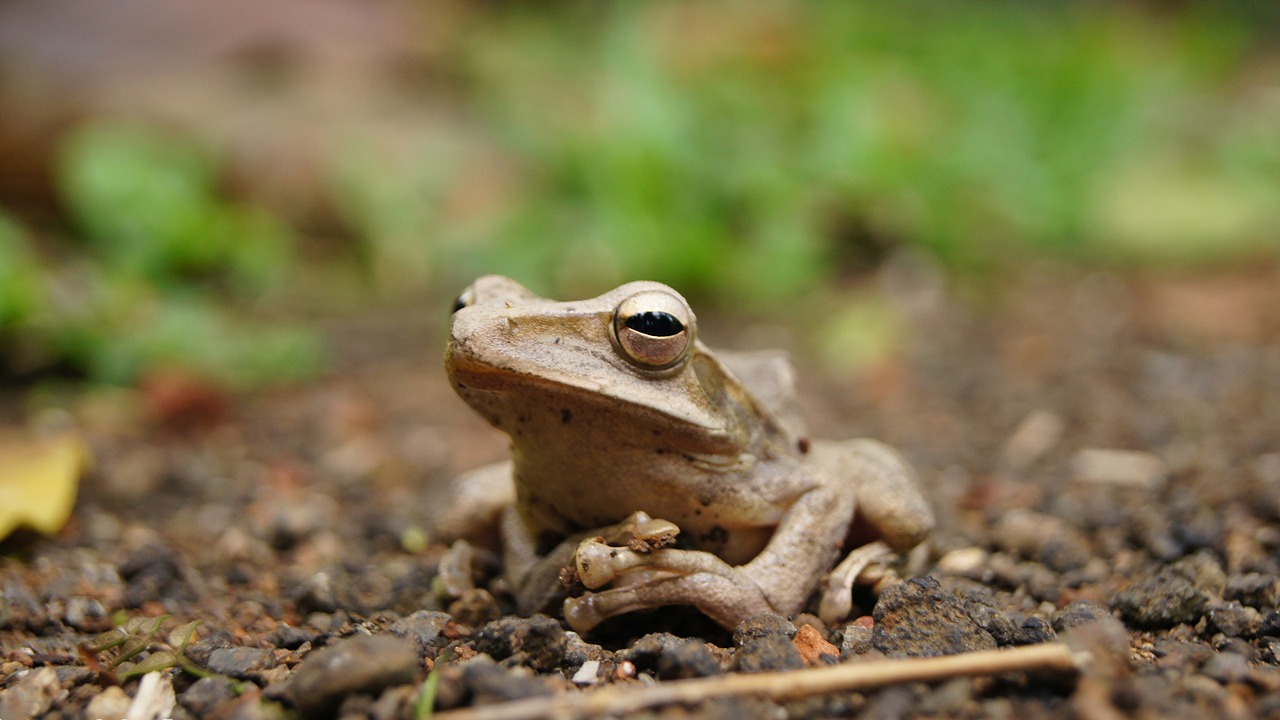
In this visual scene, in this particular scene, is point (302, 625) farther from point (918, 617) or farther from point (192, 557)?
point (918, 617)

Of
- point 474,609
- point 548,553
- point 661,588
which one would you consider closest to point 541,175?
point 548,553

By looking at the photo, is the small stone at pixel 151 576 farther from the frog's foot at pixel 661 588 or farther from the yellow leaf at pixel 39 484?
the frog's foot at pixel 661 588

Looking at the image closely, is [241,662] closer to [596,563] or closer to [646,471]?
[596,563]

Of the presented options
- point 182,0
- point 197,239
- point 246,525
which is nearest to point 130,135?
point 197,239

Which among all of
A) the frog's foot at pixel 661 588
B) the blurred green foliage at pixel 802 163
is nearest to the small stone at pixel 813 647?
the frog's foot at pixel 661 588

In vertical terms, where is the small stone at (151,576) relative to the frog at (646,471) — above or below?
below

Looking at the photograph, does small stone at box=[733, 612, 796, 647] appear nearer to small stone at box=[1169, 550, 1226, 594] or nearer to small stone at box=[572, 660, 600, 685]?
small stone at box=[572, 660, 600, 685]

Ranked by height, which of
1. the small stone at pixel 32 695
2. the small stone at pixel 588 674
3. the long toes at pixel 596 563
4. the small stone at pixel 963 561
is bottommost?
the small stone at pixel 32 695
